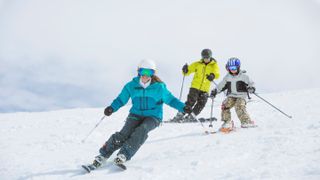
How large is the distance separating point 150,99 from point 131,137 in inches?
34.2

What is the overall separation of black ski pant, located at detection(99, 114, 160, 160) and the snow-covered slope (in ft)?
0.88

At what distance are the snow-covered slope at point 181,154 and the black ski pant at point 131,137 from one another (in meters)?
0.27

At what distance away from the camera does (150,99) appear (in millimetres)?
7520

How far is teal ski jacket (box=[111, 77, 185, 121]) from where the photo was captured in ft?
24.6

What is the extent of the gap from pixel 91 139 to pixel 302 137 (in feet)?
16.1

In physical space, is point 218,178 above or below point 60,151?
above

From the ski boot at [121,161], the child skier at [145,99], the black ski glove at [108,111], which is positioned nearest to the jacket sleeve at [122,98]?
the child skier at [145,99]

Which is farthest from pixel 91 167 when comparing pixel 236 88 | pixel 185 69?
pixel 185 69

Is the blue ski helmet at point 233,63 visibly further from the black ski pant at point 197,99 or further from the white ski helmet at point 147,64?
the white ski helmet at point 147,64

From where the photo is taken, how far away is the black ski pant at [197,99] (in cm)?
1279

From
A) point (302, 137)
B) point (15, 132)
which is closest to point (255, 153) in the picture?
point (302, 137)

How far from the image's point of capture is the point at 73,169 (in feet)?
22.7

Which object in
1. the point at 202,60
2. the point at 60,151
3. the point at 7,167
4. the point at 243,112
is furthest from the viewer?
the point at 202,60

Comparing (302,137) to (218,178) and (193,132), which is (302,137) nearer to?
(218,178)
